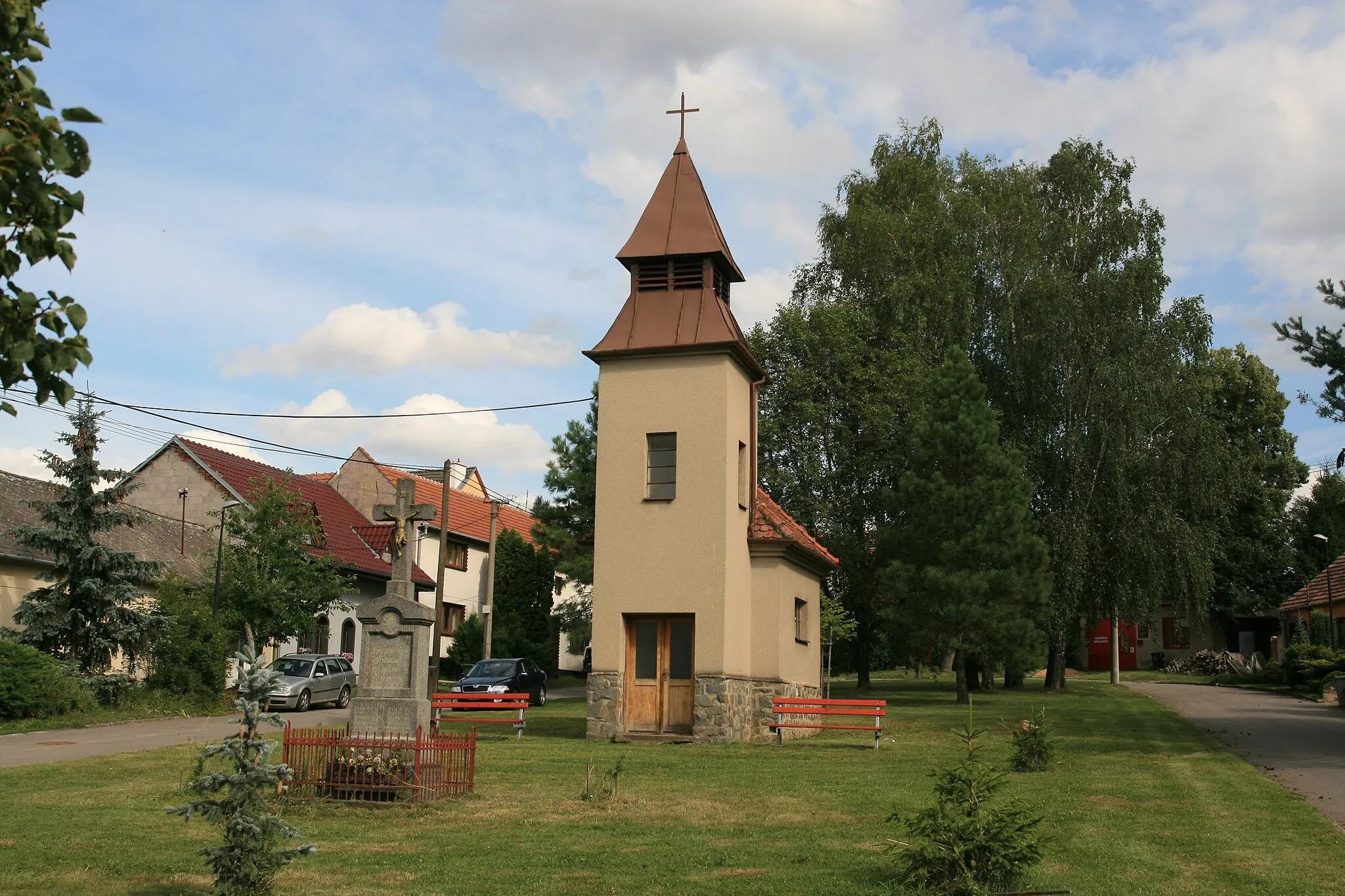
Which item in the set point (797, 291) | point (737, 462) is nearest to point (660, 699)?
point (737, 462)

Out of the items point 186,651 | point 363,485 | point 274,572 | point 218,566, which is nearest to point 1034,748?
point 186,651

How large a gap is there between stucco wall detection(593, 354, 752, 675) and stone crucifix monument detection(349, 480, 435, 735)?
294 inches

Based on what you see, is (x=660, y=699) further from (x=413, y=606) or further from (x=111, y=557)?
(x=111, y=557)

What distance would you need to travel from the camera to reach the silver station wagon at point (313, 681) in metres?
31.4

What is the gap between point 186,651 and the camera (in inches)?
1189

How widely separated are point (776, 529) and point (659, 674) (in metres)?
4.08

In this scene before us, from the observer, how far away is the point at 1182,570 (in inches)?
1394

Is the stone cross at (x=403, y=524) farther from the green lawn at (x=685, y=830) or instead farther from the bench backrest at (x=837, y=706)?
the bench backrest at (x=837, y=706)

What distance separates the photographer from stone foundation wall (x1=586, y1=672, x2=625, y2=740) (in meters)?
22.6

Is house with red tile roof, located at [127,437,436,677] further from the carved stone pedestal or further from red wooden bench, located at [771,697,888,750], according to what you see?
the carved stone pedestal

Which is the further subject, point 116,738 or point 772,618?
point 772,618

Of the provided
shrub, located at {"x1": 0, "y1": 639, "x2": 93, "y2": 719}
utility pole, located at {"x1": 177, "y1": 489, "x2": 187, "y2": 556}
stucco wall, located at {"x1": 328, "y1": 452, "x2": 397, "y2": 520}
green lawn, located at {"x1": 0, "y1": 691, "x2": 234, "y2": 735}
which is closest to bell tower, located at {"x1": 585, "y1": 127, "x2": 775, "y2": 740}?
green lawn, located at {"x1": 0, "y1": 691, "x2": 234, "y2": 735}

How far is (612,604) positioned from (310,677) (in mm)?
13448

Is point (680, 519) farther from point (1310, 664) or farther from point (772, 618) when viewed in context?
point (1310, 664)
